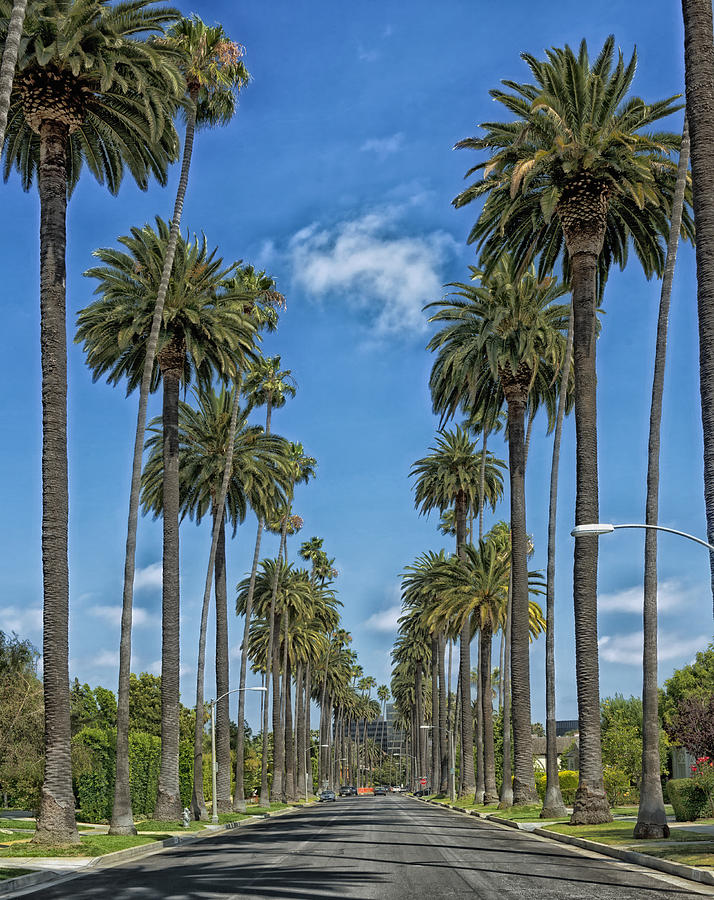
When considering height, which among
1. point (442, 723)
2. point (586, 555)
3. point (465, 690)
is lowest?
point (442, 723)

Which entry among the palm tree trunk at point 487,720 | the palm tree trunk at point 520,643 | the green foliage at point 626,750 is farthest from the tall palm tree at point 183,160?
the green foliage at point 626,750

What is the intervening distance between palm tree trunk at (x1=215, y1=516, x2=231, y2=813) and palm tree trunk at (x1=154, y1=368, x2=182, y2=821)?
→ 11.0 metres

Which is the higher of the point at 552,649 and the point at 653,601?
the point at 653,601

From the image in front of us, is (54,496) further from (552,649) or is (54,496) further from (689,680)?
(689,680)

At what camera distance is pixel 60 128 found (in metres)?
27.0

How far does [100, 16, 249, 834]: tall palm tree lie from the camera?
1204 inches

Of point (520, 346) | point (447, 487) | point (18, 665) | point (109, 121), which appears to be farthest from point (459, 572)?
point (109, 121)

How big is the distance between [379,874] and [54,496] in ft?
45.0

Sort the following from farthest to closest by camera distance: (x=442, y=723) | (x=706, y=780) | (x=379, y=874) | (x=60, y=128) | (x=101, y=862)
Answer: (x=442, y=723), (x=706, y=780), (x=60, y=128), (x=101, y=862), (x=379, y=874)

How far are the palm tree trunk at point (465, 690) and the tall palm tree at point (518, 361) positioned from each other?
14.7 meters

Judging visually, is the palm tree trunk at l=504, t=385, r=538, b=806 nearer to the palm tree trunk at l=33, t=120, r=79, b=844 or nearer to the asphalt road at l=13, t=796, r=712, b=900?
the asphalt road at l=13, t=796, r=712, b=900

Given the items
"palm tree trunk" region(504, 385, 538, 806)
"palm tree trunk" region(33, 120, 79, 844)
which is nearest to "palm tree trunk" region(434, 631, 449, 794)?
"palm tree trunk" region(504, 385, 538, 806)

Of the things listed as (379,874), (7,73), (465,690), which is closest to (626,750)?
(465,690)

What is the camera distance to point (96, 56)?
26.0 metres
